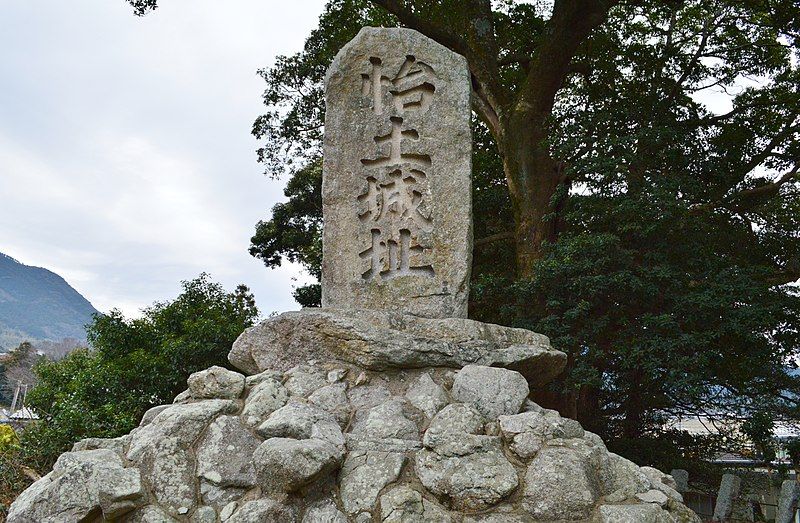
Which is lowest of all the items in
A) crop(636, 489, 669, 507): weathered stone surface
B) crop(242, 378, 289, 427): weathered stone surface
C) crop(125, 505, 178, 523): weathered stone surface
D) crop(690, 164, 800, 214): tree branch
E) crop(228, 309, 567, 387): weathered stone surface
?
crop(125, 505, 178, 523): weathered stone surface

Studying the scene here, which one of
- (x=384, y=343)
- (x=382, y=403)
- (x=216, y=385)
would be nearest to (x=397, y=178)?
(x=384, y=343)

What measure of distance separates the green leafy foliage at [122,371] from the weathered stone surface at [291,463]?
542 centimetres

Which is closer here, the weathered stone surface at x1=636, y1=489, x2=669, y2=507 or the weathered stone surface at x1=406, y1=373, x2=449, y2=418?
the weathered stone surface at x1=636, y1=489, x2=669, y2=507

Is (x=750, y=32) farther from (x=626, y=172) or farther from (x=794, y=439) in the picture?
(x=794, y=439)

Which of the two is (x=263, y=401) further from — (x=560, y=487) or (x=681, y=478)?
(x=681, y=478)

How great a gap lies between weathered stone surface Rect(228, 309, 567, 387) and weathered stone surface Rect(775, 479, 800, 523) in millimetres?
4801

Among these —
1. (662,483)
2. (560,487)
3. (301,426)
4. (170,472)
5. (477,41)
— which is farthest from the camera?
(477,41)

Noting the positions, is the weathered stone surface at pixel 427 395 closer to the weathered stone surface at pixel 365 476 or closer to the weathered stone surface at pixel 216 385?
the weathered stone surface at pixel 365 476

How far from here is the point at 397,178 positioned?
4941 mm

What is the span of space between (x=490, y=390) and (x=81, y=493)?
2169mm

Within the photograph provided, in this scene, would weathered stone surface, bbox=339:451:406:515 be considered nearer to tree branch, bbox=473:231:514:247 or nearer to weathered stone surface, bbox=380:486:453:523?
weathered stone surface, bbox=380:486:453:523

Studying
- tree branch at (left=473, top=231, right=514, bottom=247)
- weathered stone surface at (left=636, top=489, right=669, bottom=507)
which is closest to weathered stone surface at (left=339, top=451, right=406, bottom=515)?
weathered stone surface at (left=636, top=489, right=669, bottom=507)

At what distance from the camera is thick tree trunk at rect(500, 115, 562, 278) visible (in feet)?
30.7

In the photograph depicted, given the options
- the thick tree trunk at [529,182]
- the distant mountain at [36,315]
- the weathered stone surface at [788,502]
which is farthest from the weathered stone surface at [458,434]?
the distant mountain at [36,315]
